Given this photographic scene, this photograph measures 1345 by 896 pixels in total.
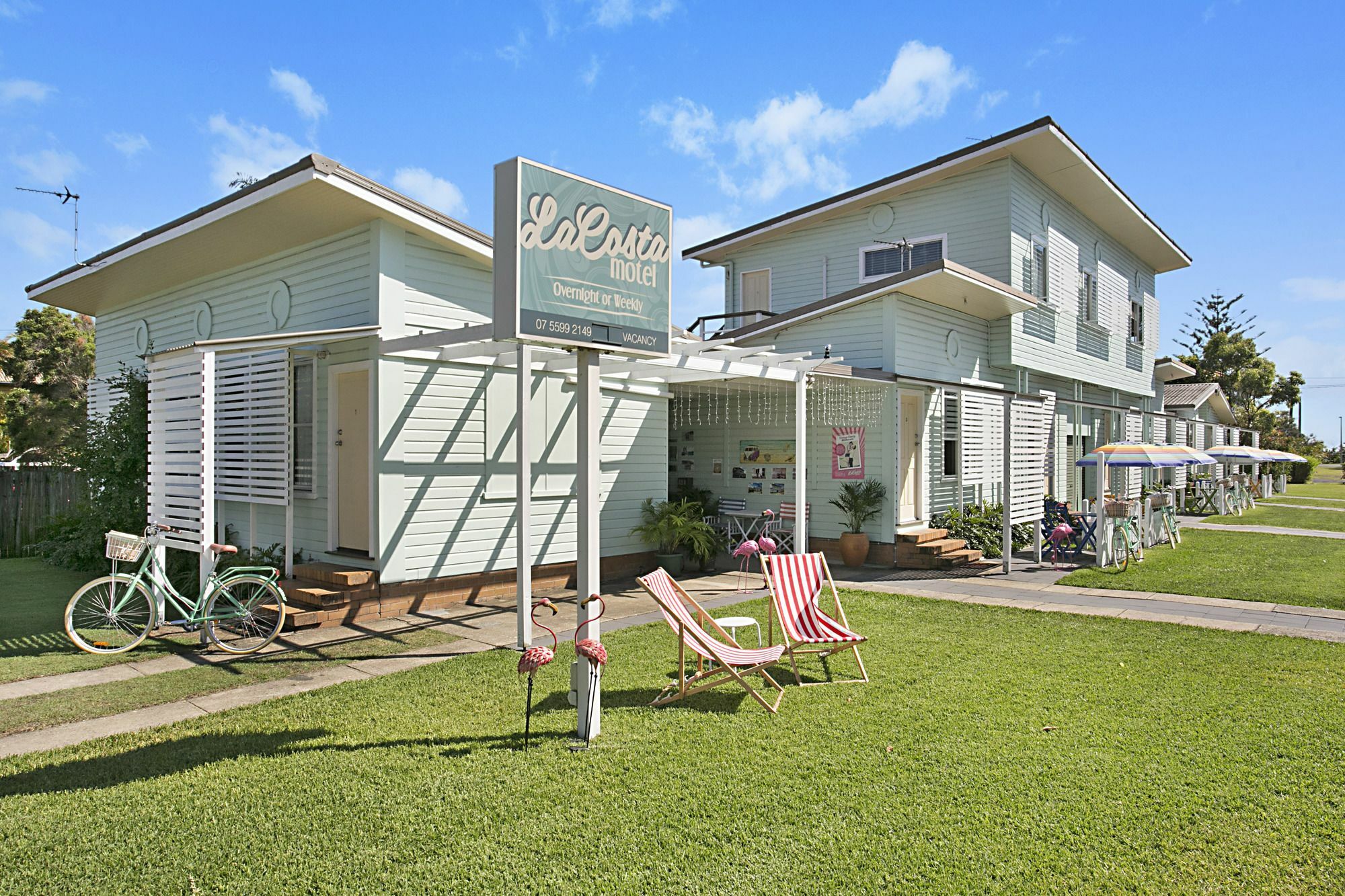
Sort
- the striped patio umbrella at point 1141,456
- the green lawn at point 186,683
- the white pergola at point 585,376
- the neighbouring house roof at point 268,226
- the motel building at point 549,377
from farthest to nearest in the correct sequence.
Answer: the striped patio umbrella at point 1141,456 < the motel building at point 549,377 < the neighbouring house roof at point 268,226 < the green lawn at point 186,683 < the white pergola at point 585,376

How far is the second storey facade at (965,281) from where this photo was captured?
13.1m

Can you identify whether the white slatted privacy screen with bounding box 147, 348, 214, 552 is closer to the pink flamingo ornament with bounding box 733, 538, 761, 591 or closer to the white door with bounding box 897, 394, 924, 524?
the pink flamingo ornament with bounding box 733, 538, 761, 591

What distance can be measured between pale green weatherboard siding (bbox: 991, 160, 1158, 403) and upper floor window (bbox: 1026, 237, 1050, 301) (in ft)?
0.63

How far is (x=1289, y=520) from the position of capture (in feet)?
69.2

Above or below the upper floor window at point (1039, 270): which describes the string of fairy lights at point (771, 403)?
below

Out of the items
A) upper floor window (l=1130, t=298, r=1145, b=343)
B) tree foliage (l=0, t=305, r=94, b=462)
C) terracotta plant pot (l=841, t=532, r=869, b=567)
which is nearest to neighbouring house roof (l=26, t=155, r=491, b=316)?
terracotta plant pot (l=841, t=532, r=869, b=567)

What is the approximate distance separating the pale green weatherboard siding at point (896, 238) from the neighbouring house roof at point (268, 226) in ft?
31.5

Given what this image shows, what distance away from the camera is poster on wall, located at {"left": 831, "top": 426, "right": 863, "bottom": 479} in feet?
42.2

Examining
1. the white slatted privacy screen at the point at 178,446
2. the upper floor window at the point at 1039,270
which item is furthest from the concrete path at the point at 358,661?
the upper floor window at the point at 1039,270

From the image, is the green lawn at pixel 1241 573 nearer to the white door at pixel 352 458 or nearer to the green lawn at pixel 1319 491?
the white door at pixel 352 458

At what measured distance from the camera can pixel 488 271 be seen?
32.1 ft

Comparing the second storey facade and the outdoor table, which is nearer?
the second storey facade

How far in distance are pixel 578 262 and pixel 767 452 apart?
988 centimetres

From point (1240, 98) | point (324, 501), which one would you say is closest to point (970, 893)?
point (324, 501)
